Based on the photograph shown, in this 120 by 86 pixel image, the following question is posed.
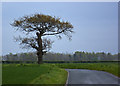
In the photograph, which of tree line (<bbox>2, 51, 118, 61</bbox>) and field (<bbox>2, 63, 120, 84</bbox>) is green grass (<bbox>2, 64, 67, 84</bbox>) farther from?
tree line (<bbox>2, 51, 118, 61</bbox>)

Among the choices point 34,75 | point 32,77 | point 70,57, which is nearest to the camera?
point 32,77

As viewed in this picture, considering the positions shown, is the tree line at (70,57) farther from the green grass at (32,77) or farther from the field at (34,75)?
the green grass at (32,77)

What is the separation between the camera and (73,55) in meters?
119

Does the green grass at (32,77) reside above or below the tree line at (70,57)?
below

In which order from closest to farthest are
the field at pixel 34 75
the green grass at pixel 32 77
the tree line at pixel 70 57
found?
the green grass at pixel 32 77
the field at pixel 34 75
the tree line at pixel 70 57

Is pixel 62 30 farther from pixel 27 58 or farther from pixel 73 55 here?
pixel 73 55

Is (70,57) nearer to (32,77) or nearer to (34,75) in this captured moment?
(34,75)

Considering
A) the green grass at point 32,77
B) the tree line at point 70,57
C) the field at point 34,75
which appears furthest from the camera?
the tree line at point 70,57

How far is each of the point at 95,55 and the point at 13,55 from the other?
50.6 metres

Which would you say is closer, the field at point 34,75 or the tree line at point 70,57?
the field at point 34,75

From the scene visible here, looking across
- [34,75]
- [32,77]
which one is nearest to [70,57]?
[34,75]

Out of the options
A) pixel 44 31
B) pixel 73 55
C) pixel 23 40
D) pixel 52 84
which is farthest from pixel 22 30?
pixel 73 55

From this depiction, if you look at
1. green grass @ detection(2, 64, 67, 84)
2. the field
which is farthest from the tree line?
green grass @ detection(2, 64, 67, 84)

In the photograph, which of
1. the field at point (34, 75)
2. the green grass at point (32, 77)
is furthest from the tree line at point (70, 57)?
the green grass at point (32, 77)
